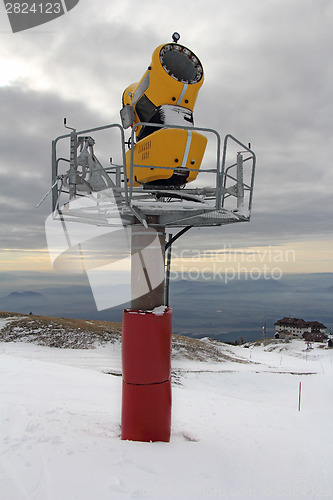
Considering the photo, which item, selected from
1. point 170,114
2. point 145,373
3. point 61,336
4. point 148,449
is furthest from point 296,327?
point 170,114

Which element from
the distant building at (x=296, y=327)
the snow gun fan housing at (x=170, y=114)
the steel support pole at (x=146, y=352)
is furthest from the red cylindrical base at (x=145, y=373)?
the distant building at (x=296, y=327)

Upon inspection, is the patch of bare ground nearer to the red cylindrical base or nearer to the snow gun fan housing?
the red cylindrical base

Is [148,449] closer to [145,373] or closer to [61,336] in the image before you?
[145,373]

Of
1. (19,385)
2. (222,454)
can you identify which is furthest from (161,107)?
(19,385)

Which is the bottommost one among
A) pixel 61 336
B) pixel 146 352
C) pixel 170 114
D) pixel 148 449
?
pixel 61 336

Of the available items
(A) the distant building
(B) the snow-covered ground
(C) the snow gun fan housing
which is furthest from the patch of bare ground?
(A) the distant building

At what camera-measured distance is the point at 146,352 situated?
6816mm

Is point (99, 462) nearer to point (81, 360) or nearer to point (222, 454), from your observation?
point (222, 454)

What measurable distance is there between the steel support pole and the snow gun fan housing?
1399mm

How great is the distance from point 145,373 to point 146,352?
0.43 meters

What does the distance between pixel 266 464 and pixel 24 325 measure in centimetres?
2484

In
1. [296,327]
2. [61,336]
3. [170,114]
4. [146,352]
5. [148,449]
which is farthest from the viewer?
[296,327]

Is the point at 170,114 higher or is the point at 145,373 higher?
the point at 170,114

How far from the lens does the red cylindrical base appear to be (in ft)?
22.4
